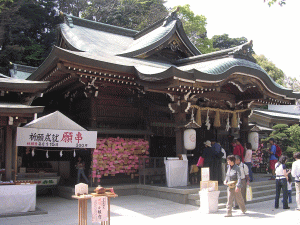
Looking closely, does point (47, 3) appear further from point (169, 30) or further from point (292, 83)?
point (292, 83)

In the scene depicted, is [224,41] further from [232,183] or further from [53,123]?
[232,183]

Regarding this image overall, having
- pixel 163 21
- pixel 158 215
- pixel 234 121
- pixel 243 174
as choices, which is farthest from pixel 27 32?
pixel 243 174

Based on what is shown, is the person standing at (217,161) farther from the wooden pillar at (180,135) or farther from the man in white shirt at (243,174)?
the man in white shirt at (243,174)

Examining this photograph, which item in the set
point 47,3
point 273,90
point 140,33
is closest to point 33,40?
point 47,3

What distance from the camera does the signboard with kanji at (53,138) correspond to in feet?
27.5

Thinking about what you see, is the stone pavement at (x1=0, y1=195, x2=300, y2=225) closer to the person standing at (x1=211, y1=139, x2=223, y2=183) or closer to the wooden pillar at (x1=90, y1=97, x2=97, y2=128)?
the person standing at (x1=211, y1=139, x2=223, y2=183)

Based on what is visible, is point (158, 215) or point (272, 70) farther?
point (272, 70)

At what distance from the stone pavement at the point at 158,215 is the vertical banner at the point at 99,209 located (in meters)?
1.72

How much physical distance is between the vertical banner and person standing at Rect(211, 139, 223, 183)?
6.09 metres

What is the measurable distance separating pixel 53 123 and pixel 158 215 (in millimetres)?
4219

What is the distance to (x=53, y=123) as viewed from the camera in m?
9.11

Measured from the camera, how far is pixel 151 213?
7.96 m

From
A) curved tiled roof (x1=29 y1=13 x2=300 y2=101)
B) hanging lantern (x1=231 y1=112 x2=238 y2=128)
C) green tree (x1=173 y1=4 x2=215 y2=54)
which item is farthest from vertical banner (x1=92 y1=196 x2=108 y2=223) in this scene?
green tree (x1=173 y1=4 x2=215 y2=54)

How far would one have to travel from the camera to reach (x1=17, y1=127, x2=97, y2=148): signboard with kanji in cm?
838
